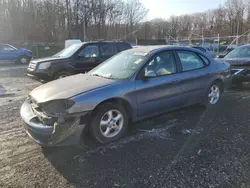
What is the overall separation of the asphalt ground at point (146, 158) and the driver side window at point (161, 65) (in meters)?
1.02

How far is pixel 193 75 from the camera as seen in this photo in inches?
186

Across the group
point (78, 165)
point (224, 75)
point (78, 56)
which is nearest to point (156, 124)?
point (78, 165)

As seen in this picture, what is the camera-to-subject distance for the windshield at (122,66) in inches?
157

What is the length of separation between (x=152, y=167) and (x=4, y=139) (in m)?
2.59

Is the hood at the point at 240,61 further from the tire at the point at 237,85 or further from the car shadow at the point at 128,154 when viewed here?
the car shadow at the point at 128,154

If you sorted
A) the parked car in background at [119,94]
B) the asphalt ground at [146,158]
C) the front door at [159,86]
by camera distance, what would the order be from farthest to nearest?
the front door at [159,86] → the parked car in background at [119,94] → the asphalt ground at [146,158]

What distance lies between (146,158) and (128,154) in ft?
0.93

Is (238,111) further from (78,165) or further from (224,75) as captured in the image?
(78,165)

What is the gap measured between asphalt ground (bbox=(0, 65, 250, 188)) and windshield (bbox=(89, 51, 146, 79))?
106 centimetres

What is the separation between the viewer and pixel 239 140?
3.68 m

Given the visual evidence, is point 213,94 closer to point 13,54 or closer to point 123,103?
point 123,103

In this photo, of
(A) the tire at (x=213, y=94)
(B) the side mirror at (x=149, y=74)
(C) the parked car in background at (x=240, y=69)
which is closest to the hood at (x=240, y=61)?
(C) the parked car in background at (x=240, y=69)

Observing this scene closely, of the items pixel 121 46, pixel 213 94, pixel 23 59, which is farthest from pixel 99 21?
pixel 213 94

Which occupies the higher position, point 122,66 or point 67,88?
point 122,66
